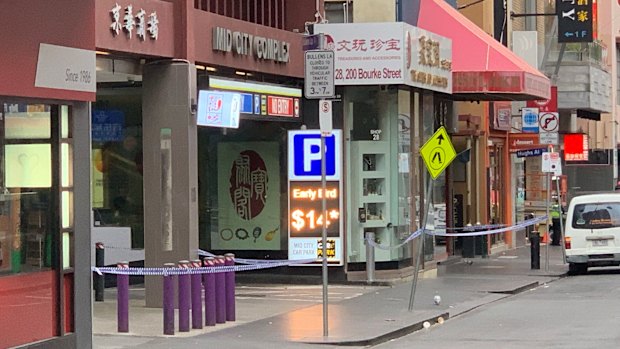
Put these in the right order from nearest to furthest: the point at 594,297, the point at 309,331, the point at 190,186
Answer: the point at 309,331
the point at 190,186
the point at 594,297

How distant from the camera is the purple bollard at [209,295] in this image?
16.2m

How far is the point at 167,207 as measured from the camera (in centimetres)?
1847

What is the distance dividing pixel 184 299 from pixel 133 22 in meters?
4.11

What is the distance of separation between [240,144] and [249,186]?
0.89m

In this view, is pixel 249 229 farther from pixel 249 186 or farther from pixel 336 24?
pixel 336 24

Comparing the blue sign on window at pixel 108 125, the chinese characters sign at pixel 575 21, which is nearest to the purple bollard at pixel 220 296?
the blue sign on window at pixel 108 125

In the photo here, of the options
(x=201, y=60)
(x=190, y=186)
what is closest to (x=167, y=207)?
(x=190, y=186)

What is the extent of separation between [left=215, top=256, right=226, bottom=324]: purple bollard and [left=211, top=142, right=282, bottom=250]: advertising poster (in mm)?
7596

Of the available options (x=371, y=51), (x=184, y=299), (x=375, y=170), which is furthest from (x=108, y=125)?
(x=184, y=299)

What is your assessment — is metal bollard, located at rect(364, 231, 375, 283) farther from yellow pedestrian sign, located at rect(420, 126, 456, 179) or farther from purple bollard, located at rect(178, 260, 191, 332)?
purple bollard, located at rect(178, 260, 191, 332)

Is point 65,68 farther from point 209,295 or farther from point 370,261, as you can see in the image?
point 370,261

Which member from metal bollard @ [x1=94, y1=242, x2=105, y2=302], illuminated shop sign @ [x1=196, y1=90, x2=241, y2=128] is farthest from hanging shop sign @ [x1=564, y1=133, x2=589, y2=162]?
illuminated shop sign @ [x1=196, y1=90, x2=241, y2=128]

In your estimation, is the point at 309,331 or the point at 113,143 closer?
the point at 309,331

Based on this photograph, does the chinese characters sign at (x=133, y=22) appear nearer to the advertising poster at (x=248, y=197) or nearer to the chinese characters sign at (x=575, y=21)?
the advertising poster at (x=248, y=197)
